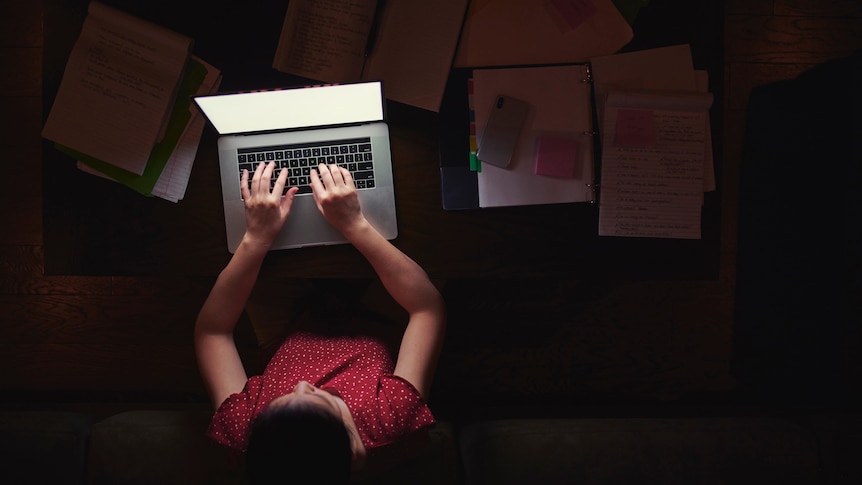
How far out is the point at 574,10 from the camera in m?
1.23

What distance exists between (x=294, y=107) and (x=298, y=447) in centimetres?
69

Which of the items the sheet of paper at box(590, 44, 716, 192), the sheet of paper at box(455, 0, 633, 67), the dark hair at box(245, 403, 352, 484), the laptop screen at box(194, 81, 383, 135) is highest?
the sheet of paper at box(455, 0, 633, 67)

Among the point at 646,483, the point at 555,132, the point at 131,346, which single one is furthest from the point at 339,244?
the point at 131,346

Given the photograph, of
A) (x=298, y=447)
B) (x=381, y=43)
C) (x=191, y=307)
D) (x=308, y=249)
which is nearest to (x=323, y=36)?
(x=381, y=43)

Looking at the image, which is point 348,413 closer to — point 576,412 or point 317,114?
point 317,114

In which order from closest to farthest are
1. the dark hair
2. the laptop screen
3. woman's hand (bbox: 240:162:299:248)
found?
the dark hair, the laptop screen, woman's hand (bbox: 240:162:299:248)

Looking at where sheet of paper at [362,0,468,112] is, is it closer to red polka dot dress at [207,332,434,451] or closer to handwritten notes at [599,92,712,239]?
handwritten notes at [599,92,712,239]

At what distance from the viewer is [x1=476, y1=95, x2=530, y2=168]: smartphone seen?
48.6 inches

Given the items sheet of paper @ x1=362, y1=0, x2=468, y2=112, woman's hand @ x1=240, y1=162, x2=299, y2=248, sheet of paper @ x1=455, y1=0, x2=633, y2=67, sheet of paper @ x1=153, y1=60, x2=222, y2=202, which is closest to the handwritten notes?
sheet of paper @ x1=455, y1=0, x2=633, y2=67

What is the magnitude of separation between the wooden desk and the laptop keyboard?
0.07 meters

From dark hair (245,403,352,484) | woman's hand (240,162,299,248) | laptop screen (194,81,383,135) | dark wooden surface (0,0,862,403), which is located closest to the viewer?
dark hair (245,403,352,484)

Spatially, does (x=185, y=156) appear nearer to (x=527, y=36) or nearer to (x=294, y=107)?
(x=294, y=107)

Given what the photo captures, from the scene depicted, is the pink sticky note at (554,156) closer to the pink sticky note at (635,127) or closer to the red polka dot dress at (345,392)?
the pink sticky note at (635,127)

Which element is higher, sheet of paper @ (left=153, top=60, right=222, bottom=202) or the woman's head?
sheet of paper @ (left=153, top=60, right=222, bottom=202)
